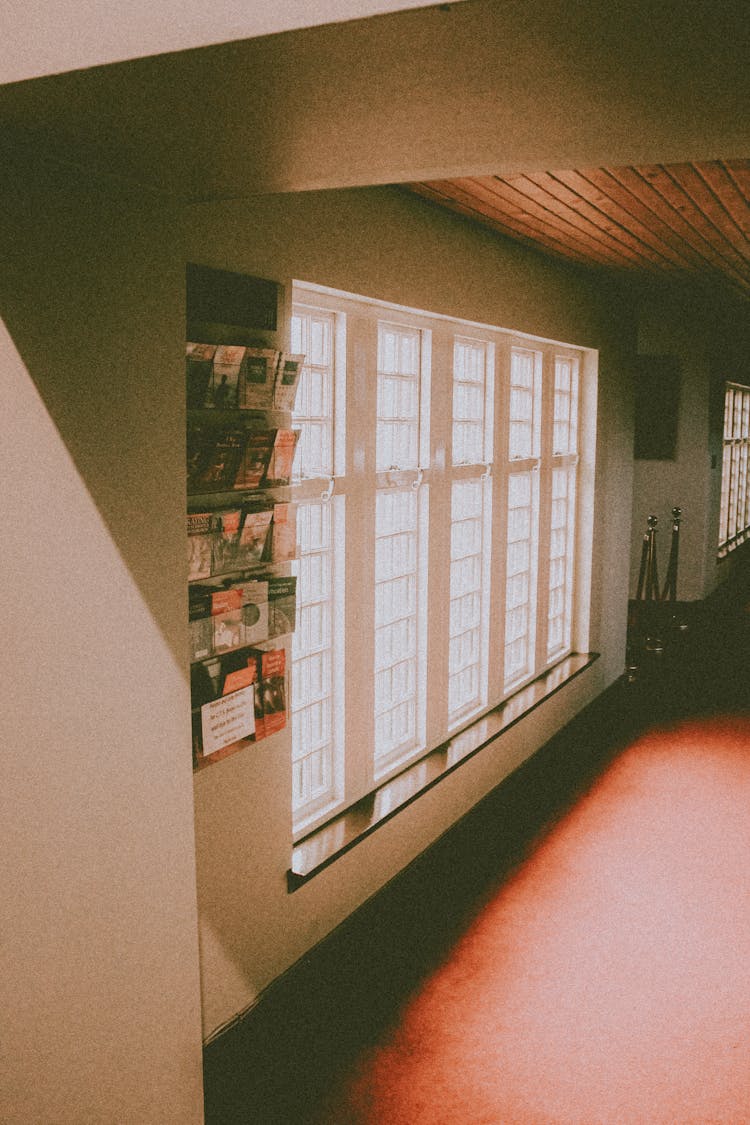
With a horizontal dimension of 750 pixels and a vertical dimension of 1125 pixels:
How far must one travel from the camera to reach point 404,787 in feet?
12.2

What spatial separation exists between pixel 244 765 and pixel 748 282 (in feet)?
16.2

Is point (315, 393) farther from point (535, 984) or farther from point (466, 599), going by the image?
point (535, 984)

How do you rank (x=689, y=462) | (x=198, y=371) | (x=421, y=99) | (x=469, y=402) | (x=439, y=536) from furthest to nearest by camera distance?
(x=689, y=462)
(x=469, y=402)
(x=439, y=536)
(x=198, y=371)
(x=421, y=99)

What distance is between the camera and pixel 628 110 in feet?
4.58

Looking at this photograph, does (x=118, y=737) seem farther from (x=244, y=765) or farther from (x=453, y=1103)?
(x=453, y=1103)

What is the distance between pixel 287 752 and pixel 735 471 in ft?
33.0

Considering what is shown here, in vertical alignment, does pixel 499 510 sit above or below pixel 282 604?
above

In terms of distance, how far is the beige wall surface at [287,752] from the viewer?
8.48 ft

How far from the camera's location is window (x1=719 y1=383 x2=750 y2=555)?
1078 centimetres

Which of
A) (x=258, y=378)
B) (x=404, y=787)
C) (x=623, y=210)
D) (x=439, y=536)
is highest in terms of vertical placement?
(x=623, y=210)

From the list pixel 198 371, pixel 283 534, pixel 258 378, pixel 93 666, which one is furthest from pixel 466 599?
pixel 93 666

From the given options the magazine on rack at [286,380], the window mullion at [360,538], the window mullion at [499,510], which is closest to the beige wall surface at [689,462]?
the window mullion at [499,510]

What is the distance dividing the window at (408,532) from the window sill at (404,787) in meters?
0.05

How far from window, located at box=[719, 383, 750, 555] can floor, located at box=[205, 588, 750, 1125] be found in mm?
6438
